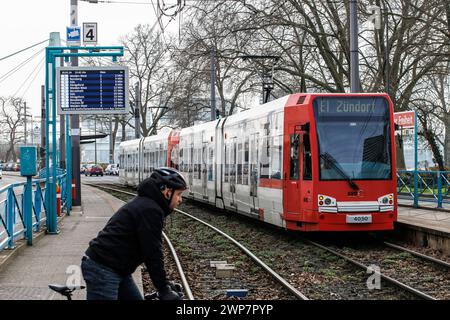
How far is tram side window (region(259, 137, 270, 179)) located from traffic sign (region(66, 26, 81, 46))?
15.5 feet

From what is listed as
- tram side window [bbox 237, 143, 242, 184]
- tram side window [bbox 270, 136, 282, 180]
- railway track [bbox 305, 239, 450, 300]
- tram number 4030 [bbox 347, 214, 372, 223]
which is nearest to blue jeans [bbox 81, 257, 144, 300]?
railway track [bbox 305, 239, 450, 300]

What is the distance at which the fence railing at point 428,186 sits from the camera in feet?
67.3

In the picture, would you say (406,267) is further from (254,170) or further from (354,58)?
(354,58)

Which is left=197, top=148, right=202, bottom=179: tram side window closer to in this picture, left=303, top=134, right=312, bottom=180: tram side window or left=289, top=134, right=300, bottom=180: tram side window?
left=289, top=134, right=300, bottom=180: tram side window

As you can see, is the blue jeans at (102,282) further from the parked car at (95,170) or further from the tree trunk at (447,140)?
the parked car at (95,170)

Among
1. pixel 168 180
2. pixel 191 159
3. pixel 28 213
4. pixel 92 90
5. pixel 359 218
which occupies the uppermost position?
pixel 92 90

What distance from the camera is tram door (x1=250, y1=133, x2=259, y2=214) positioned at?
17.9 metres

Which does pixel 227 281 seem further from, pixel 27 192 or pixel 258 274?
pixel 27 192

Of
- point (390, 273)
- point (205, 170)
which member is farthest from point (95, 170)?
point (390, 273)

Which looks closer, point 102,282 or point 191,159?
point 102,282

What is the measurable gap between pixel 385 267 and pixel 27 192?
6705 millimetres

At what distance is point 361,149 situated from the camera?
1483 centimetres

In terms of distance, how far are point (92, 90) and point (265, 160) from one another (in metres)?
4.41

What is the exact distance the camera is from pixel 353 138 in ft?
48.6
